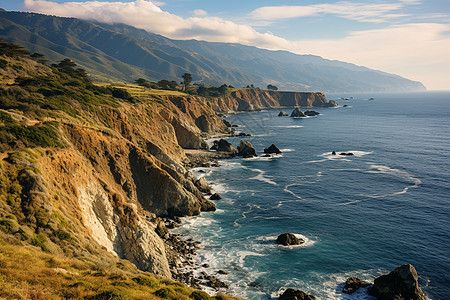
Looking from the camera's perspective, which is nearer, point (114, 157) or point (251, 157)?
point (114, 157)

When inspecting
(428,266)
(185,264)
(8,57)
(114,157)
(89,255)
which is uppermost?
(8,57)

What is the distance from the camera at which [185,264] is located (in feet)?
146

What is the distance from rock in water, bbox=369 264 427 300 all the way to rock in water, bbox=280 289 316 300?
8.96 m

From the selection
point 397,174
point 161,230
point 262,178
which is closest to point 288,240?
point 161,230

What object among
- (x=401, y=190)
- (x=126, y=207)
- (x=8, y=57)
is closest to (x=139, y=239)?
(x=126, y=207)

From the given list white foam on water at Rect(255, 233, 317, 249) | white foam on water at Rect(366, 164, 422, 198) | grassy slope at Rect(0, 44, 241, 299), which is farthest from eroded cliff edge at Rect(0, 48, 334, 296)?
white foam on water at Rect(366, 164, 422, 198)

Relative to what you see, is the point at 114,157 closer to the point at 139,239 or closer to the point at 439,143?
the point at 139,239

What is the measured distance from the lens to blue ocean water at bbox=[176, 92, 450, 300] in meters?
42.1

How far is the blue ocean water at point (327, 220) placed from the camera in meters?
42.1

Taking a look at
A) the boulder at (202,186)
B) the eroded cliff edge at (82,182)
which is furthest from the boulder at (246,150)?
the eroded cliff edge at (82,182)

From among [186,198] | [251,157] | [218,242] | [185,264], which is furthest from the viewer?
[251,157]

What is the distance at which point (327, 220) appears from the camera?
58250 millimetres

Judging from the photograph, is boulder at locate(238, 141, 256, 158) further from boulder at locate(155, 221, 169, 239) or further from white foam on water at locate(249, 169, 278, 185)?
boulder at locate(155, 221, 169, 239)

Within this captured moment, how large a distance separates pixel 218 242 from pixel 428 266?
3186 centimetres
